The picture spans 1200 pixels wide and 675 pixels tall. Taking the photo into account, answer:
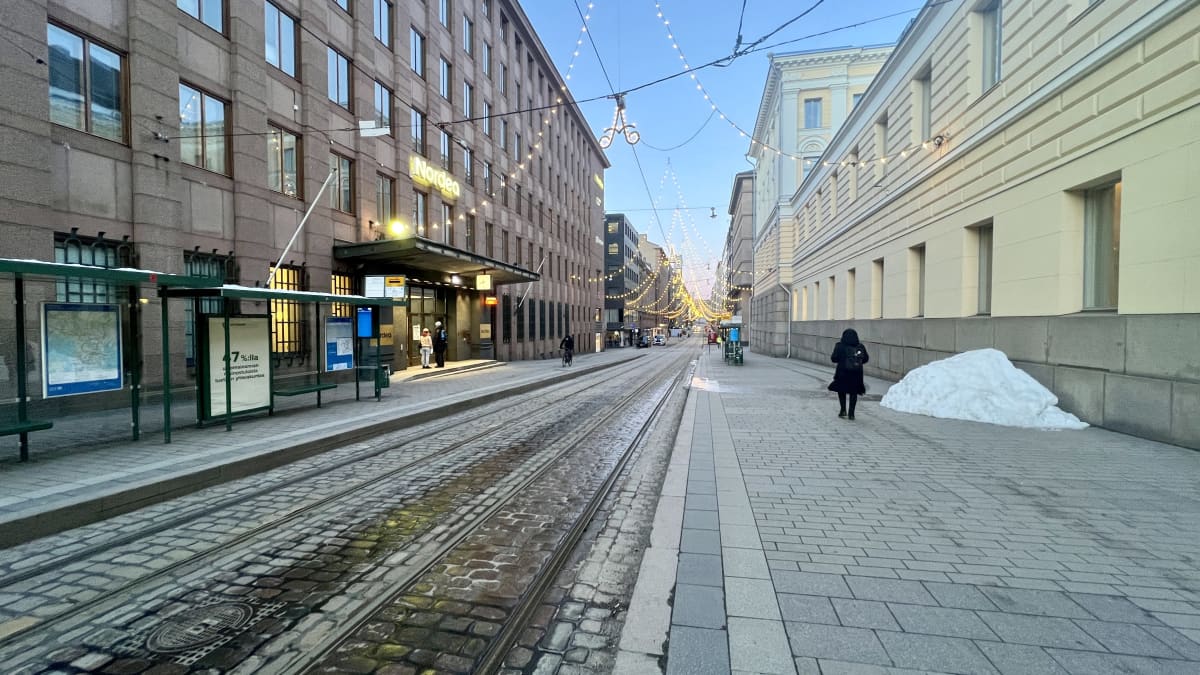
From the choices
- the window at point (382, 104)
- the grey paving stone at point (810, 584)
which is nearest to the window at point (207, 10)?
the window at point (382, 104)

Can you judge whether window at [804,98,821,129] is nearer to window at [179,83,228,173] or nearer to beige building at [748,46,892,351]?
beige building at [748,46,892,351]

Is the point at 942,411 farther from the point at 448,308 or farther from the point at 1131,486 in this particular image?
the point at 448,308

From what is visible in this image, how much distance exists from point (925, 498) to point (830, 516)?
118 centimetres

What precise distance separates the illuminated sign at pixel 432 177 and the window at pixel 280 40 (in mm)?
5686

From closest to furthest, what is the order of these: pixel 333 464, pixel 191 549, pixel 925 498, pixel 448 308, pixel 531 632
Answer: pixel 531 632
pixel 191 549
pixel 925 498
pixel 333 464
pixel 448 308

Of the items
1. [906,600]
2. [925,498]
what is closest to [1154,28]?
[925,498]

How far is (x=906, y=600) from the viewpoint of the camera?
3.21 m

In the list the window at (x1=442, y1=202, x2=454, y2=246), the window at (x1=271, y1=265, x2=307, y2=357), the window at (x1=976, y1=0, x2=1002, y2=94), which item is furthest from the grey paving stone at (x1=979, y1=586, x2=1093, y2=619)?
the window at (x1=442, y1=202, x2=454, y2=246)

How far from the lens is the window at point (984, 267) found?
1220cm

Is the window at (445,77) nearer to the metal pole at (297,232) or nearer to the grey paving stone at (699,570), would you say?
the metal pole at (297,232)

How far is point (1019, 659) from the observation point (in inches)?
103

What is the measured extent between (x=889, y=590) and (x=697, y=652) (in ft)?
4.70

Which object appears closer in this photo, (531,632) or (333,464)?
(531,632)

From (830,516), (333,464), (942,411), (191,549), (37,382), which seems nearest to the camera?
(191,549)
